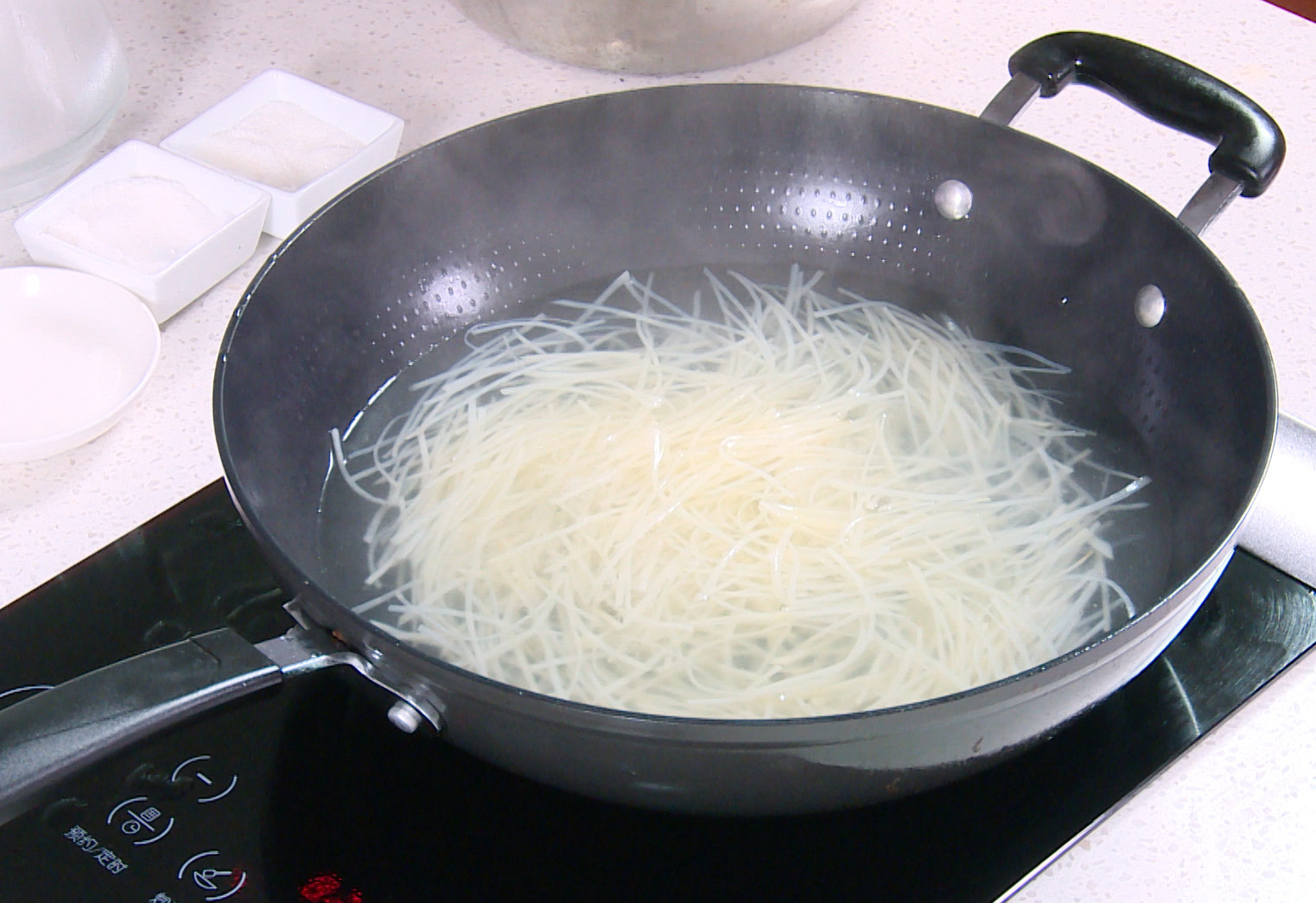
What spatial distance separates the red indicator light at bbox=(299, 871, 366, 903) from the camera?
2.37ft

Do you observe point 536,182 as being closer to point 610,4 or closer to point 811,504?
point 610,4

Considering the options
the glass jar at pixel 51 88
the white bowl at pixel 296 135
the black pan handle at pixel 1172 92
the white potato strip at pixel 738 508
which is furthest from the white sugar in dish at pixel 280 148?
the black pan handle at pixel 1172 92

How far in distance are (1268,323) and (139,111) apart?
3.97 feet

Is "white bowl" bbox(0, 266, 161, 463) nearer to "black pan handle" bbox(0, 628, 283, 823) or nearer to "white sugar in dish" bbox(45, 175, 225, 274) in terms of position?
"white sugar in dish" bbox(45, 175, 225, 274)

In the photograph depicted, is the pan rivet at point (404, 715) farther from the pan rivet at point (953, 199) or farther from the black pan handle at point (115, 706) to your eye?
the pan rivet at point (953, 199)

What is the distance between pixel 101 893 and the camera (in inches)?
28.4

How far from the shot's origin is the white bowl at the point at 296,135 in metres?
1.19

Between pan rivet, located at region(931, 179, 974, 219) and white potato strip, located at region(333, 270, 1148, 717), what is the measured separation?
0.10 m

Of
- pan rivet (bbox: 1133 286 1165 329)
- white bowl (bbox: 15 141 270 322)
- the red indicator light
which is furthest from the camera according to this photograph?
white bowl (bbox: 15 141 270 322)

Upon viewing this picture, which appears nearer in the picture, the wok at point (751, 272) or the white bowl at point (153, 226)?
the wok at point (751, 272)

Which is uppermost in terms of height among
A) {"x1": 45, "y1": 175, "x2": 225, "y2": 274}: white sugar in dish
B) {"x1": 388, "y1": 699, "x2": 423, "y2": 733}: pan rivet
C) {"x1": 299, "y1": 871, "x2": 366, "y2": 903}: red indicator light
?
{"x1": 388, "y1": 699, "x2": 423, "y2": 733}: pan rivet

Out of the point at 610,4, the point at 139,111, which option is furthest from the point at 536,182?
the point at 139,111

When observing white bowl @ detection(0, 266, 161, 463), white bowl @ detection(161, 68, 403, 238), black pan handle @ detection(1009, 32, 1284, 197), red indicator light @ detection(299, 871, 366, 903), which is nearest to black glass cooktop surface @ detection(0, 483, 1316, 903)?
red indicator light @ detection(299, 871, 366, 903)

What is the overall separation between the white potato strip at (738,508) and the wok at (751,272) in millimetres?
45
